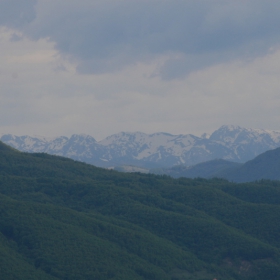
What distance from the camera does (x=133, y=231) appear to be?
153m

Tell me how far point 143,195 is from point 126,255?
4499 cm

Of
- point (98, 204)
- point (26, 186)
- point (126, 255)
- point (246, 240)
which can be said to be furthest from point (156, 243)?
point (26, 186)

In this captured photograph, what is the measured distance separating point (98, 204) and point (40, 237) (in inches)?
1506

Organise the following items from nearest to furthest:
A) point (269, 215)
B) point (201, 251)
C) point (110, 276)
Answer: point (110, 276) → point (201, 251) → point (269, 215)

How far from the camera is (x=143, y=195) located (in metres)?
184

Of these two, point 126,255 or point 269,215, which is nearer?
point 126,255

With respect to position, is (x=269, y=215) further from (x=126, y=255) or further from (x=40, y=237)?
(x=40, y=237)

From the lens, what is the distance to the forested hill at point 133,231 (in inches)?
5276

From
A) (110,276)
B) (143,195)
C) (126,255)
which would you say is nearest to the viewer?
(110,276)

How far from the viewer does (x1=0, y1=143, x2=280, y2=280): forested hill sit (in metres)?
134

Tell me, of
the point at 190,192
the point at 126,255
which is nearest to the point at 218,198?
the point at 190,192

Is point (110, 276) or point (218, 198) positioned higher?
point (218, 198)

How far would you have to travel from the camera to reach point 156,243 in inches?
5851

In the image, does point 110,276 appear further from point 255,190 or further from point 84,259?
point 255,190
